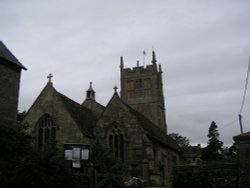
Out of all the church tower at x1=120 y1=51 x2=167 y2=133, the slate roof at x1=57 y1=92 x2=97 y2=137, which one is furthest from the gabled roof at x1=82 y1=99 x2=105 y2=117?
the church tower at x1=120 y1=51 x2=167 y2=133

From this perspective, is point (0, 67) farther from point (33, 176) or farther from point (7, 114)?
point (33, 176)

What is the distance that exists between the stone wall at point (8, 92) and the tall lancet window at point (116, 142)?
29.1 feet

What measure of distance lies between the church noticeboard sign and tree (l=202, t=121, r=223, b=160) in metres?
50.2

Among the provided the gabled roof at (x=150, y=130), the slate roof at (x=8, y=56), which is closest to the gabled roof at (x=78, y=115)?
the gabled roof at (x=150, y=130)

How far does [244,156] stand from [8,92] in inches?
607

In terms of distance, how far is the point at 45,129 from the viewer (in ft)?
92.1

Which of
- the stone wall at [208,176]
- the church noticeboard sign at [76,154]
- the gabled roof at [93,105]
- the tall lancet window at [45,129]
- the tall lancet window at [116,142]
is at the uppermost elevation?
the gabled roof at [93,105]

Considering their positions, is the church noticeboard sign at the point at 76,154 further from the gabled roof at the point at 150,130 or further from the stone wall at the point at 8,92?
the gabled roof at the point at 150,130

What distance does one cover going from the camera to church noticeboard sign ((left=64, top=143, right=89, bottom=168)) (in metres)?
12.2

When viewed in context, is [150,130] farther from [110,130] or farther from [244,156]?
[244,156]

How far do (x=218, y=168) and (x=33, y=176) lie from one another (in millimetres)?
6152

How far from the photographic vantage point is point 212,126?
72375 millimetres

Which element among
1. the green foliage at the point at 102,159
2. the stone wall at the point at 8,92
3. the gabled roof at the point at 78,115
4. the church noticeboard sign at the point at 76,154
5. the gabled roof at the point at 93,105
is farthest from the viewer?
the gabled roof at the point at 93,105

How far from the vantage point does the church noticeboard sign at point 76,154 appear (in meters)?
12.2
